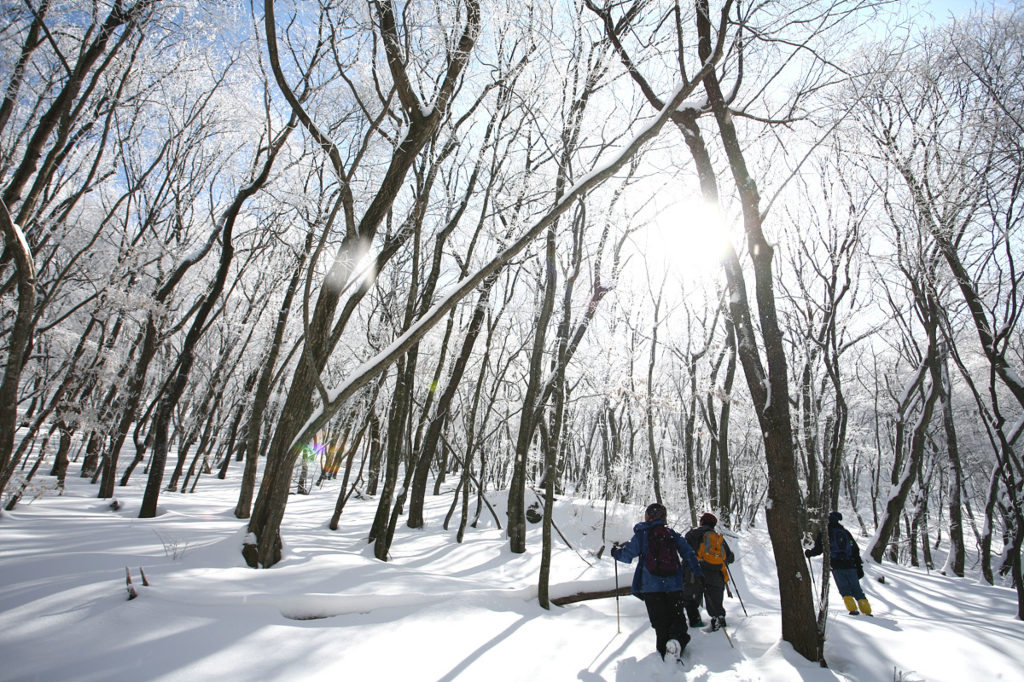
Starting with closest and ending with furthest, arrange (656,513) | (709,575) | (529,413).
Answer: (656,513) < (709,575) < (529,413)

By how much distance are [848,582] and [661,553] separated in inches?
159

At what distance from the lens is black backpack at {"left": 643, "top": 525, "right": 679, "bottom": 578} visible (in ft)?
15.2

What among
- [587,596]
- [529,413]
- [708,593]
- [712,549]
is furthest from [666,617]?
[529,413]

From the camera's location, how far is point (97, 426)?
955cm

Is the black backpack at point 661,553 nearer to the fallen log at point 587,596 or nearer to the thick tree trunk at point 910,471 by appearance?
the fallen log at point 587,596

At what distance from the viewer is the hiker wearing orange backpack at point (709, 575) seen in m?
5.50

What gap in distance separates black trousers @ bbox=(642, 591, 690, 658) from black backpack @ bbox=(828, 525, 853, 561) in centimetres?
363

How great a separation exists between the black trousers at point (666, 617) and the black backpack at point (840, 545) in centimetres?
363

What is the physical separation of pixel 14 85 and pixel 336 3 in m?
4.19

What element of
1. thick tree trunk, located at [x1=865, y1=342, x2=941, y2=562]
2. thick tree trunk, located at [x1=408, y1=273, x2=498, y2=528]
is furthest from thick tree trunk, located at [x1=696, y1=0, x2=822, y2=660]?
thick tree trunk, located at [x1=865, y1=342, x2=941, y2=562]

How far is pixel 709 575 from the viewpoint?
5.74m

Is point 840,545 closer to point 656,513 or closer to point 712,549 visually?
point 712,549

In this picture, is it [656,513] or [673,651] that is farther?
[656,513]

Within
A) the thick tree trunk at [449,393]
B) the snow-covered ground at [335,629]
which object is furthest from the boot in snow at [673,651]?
the thick tree trunk at [449,393]
